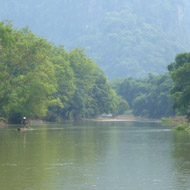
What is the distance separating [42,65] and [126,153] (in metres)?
73.1

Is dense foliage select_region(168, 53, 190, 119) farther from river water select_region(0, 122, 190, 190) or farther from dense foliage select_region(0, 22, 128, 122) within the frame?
river water select_region(0, 122, 190, 190)

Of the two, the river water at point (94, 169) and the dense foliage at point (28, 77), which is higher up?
the dense foliage at point (28, 77)

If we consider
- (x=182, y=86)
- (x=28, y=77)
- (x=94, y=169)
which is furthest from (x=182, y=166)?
(x=28, y=77)

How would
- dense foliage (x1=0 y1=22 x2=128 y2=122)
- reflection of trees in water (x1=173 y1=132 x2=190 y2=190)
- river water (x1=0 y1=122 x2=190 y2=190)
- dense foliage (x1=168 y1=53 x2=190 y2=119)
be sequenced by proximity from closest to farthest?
river water (x1=0 y1=122 x2=190 y2=190), reflection of trees in water (x1=173 y1=132 x2=190 y2=190), dense foliage (x1=168 y1=53 x2=190 y2=119), dense foliage (x1=0 y1=22 x2=128 y2=122)

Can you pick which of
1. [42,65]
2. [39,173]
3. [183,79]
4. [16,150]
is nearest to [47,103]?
[42,65]

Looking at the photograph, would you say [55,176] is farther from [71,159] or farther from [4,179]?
[71,159]

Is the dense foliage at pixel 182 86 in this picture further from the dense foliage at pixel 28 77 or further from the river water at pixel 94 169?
the river water at pixel 94 169

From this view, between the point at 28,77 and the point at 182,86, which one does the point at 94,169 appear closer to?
the point at 182,86

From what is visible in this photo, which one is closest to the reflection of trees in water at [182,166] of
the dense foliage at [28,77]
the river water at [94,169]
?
the river water at [94,169]

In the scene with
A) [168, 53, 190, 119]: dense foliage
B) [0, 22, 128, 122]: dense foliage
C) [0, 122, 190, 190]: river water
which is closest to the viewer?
[0, 122, 190, 190]: river water

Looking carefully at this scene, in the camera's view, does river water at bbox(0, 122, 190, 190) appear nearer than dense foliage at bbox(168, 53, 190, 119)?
Yes

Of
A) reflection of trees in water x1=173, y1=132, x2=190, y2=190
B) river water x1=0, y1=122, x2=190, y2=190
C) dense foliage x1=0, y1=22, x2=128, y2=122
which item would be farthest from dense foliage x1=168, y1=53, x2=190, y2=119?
river water x1=0, y1=122, x2=190, y2=190

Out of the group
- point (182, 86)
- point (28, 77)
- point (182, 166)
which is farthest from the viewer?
point (28, 77)

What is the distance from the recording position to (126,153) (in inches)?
1469
